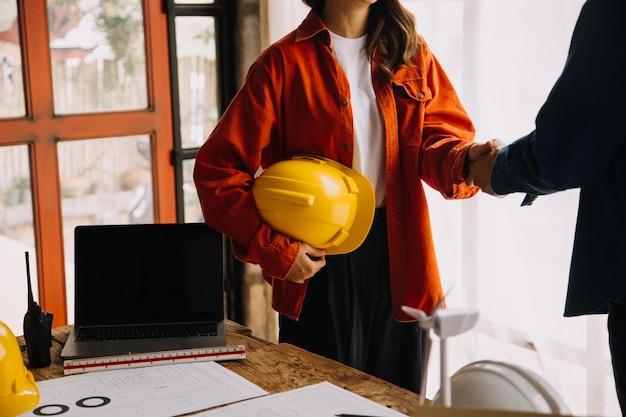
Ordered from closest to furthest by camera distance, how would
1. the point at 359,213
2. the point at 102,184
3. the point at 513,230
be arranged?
the point at 359,213 → the point at 513,230 → the point at 102,184

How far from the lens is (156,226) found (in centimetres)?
208

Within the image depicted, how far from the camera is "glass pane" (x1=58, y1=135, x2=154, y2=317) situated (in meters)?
3.52

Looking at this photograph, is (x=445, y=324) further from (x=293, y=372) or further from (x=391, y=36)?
(x=391, y=36)

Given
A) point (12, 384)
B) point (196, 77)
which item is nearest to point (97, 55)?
point (196, 77)

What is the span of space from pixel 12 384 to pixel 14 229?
206cm

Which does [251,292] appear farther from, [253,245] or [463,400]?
[463,400]

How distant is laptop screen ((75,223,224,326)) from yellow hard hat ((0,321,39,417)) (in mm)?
540

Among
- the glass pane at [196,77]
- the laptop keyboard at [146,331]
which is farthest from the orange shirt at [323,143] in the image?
the glass pane at [196,77]

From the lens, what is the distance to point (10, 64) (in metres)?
3.25

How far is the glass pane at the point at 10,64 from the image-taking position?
322 cm

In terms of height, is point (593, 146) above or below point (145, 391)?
above

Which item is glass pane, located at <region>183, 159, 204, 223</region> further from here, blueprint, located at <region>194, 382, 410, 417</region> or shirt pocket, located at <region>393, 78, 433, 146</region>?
blueprint, located at <region>194, 382, 410, 417</region>

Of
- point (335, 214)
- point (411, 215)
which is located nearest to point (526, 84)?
point (411, 215)

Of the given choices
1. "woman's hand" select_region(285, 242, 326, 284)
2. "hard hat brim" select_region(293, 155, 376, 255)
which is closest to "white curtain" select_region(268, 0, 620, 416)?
"hard hat brim" select_region(293, 155, 376, 255)
